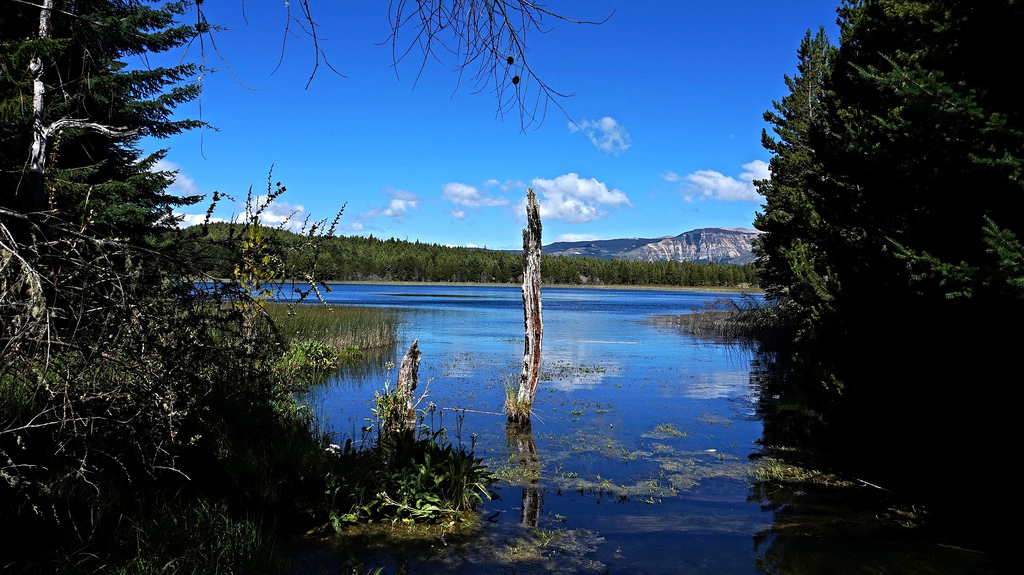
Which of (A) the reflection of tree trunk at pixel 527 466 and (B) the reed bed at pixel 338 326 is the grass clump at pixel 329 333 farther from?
(A) the reflection of tree trunk at pixel 527 466

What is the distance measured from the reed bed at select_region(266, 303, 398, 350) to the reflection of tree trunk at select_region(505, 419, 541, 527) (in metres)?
8.66

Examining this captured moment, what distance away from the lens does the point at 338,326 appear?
23.4m

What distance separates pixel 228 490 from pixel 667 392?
498 inches

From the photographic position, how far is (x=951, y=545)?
6.64 meters

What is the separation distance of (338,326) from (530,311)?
1212cm

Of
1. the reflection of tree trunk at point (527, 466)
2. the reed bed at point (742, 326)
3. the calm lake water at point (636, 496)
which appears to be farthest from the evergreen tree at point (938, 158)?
the reed bed at point (742, 326)

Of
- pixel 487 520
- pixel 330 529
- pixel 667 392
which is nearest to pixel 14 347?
pixel 330 529

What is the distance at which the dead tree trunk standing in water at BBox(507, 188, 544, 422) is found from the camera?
13.0 m

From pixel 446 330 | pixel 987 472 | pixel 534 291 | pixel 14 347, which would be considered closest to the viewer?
pixel 14 347

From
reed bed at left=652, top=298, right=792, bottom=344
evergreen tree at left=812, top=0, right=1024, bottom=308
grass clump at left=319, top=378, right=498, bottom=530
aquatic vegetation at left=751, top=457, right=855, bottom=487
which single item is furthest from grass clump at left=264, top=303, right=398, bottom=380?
reed bed at left=652, top=298, right=792, bottom=344

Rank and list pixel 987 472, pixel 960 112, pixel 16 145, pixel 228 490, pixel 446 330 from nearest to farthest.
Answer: pixel 960 112 → pixel 228 490 → pixel 987 472 → pixel 16 145 → pixel 446 330

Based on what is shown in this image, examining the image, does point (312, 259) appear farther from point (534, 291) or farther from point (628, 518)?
point (628, 518)

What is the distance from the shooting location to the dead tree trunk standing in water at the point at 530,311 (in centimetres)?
1298

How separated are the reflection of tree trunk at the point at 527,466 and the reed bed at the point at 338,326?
28.4ft
